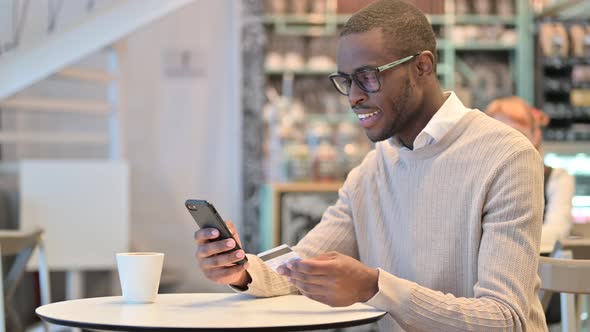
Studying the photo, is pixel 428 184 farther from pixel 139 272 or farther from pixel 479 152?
pixel 139 272

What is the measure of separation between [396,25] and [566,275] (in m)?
0.61

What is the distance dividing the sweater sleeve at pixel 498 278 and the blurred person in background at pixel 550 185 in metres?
1.47

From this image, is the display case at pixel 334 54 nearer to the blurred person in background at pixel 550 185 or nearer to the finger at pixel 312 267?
the blurred person in background at pixel 550 185

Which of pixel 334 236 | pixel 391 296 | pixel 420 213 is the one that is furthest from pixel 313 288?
pixel 334 236

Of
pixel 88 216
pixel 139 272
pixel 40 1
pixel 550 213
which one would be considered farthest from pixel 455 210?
pixel 40 1

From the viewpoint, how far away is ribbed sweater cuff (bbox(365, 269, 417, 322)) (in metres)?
1.45

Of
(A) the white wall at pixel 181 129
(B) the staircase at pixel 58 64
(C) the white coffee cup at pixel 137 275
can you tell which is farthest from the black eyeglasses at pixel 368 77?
(A) the white wall at pixel 181 129

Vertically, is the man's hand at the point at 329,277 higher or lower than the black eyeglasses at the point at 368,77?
lower

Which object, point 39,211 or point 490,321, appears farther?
point 39,211

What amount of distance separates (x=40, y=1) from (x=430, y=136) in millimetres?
4567

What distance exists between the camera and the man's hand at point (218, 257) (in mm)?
1608

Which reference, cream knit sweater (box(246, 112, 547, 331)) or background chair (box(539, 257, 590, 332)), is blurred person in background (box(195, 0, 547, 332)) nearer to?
cream knit sweater (box(246, 112, 547, 331))

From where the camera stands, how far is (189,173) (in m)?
6.60

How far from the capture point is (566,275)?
Answer: 1734mm
